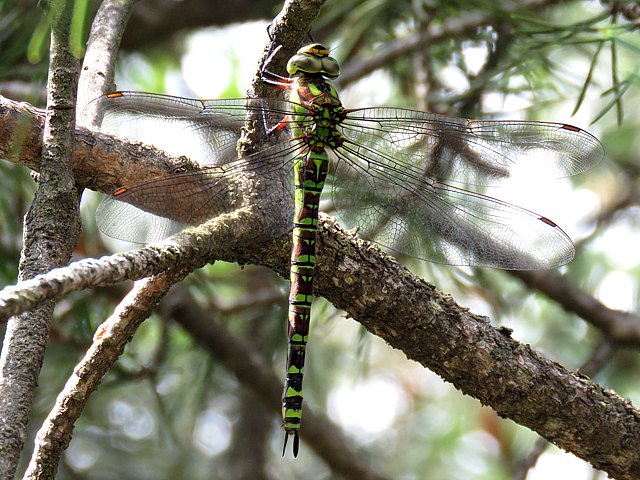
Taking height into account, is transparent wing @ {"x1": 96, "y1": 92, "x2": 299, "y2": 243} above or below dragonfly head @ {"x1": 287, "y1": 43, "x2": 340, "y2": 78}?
below

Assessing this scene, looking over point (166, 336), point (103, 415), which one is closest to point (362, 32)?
point (166, 336)

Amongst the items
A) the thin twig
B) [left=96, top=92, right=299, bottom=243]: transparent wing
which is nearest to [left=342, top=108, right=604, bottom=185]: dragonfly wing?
[left=96, top=92, right=299, bottom=243]: transparent wing

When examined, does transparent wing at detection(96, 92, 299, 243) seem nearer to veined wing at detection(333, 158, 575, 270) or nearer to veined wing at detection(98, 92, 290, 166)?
veined wing at detection(98, 92, 290, 166)

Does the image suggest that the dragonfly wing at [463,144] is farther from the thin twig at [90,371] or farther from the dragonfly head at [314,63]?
the thin twig at [90,371]

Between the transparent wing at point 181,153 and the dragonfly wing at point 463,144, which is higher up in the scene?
the dragonfly wing at point 463,144

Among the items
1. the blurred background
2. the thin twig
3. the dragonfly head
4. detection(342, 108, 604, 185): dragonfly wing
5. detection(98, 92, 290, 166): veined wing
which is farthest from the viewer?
the blurred background

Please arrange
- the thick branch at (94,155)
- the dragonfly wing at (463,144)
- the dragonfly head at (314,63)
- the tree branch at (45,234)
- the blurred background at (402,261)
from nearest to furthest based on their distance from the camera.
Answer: the tree branch at (45,234)
the thick branch at (94,155)
the dragonfly head at (314,63)
the dragonfly wing at (463,144)
the blurred background at (402,261)

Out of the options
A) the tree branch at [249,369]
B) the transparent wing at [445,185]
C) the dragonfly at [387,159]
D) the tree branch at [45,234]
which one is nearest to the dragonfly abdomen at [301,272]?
the dragonfly at [387,159]

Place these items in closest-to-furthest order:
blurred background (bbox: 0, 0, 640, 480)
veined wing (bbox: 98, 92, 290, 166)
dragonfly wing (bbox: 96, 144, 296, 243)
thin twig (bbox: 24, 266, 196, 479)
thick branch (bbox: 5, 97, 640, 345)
A: thin twig (bbox: 24, 266, 196, 479) → thick branch (bbox: 5, 97, 640, 345) → dragonfly wing (bbox: 96, 144, 296, 243) → veined wing (bbox: 98, 92, 290, 166) → blurred background (bbox: 0, 0, 640, 480)
